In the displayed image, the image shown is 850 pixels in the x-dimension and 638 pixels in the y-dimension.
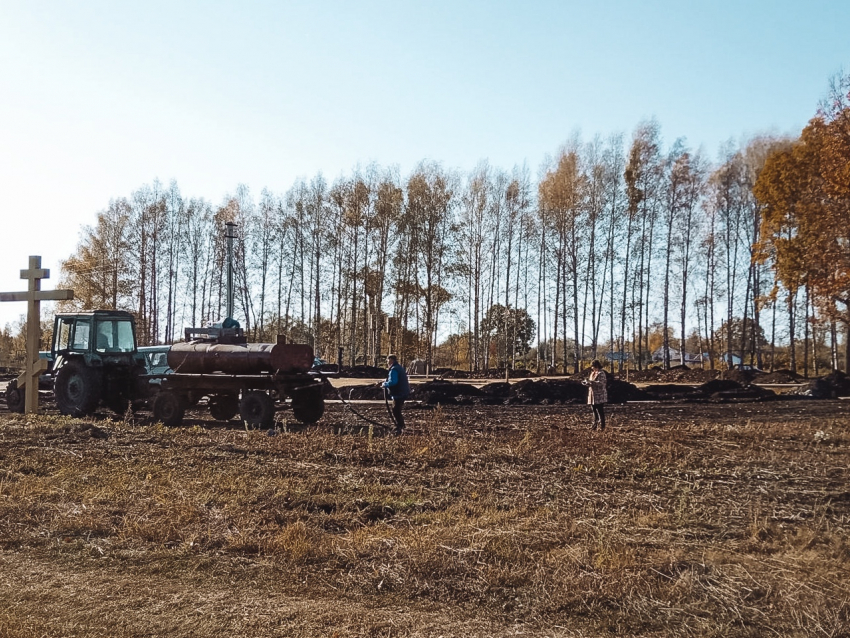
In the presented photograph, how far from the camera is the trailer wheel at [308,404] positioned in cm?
1537

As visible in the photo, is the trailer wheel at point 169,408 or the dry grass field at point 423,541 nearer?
the dry grass field at point 423,541

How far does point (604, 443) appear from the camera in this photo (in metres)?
11.8

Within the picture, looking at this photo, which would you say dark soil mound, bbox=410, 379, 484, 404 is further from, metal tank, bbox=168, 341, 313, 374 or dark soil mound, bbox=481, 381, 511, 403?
metal tank, bbox=168, 341, 313, 374

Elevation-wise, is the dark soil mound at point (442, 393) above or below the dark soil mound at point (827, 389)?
below

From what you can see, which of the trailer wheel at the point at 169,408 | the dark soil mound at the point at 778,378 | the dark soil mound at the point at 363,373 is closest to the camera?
the trailer wheel at the point at 169,408

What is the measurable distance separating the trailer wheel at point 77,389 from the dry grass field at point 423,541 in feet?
17.1

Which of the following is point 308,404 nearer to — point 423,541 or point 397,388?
point 397,388

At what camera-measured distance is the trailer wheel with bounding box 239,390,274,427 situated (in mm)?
14406

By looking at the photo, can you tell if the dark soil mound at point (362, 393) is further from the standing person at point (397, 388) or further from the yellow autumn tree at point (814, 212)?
the yellow autumn tree at point (814, 212)

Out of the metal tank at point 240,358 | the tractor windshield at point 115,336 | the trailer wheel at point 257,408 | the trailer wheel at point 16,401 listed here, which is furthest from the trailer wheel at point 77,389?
the trailer wheel at point 257,408

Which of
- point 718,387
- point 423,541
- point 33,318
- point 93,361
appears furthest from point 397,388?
point 718,387

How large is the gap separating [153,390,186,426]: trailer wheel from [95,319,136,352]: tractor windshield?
8.09 ft

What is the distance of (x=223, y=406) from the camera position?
16.6 meters

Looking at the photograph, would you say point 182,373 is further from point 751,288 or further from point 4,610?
point 751,288
